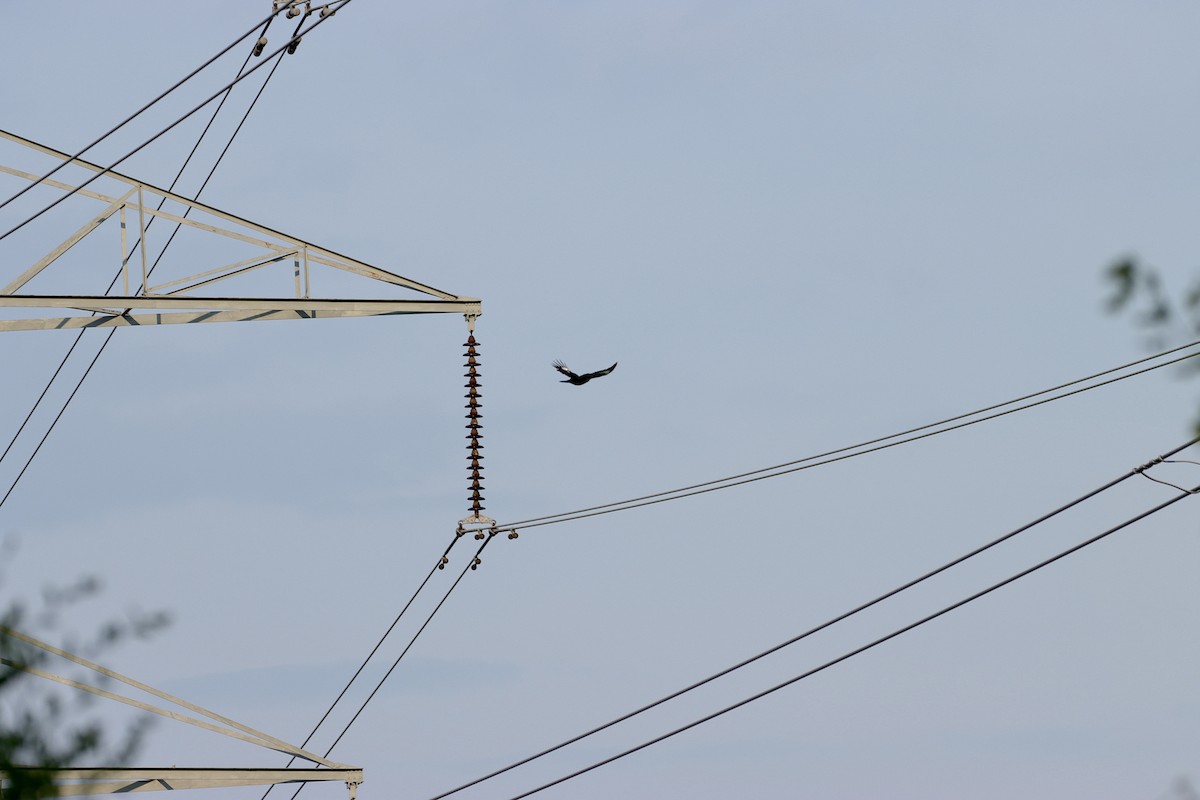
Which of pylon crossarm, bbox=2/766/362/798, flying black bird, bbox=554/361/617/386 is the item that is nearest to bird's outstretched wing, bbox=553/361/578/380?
flying black bird, bbox=554/361/617/386

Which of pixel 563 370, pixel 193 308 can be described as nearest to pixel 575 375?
pixel 563 370

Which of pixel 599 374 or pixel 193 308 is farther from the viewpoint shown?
pixel 599 374

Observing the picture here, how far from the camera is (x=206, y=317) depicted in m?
20.0

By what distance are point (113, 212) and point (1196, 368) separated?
43.6 feet

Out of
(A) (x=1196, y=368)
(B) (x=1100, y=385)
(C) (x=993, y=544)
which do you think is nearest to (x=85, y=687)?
(C) (x=993, y=544)

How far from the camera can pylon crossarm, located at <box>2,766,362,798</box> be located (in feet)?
70.9

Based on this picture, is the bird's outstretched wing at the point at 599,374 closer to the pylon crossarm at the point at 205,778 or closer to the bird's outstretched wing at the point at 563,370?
the bird's outstretched wing at the point at 563,370

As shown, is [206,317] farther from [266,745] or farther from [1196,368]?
[1196,368]

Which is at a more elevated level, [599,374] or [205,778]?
[599,374]

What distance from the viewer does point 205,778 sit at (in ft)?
73.7

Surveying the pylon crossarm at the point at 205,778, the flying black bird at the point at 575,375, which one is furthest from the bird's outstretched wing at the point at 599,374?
the pylon crossarm at the point at 205,778

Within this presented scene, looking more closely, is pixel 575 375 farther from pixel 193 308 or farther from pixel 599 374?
pixel 193 308

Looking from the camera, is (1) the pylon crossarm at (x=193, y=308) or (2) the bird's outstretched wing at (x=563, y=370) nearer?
(1) the pylon crossarm at (x=193, y=308)

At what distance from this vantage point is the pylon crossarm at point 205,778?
21609 millimetres
